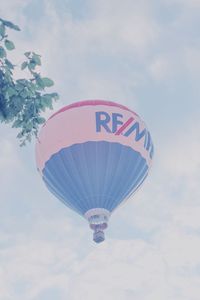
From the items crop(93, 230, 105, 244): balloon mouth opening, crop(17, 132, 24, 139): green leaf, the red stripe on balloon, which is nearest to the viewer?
crop(17, 132, 24, 139): green leaf

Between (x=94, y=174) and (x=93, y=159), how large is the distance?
2.74 feet

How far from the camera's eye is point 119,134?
31.6 meters

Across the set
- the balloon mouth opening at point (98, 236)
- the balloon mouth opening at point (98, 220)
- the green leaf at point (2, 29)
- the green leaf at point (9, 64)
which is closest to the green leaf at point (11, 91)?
the green leaf at point (9, 64)

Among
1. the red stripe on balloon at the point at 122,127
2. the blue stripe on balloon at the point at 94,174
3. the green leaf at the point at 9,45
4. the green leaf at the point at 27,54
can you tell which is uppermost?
the red stripe on balloon at the point at 122,127

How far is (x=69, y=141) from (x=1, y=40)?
24.4 metres

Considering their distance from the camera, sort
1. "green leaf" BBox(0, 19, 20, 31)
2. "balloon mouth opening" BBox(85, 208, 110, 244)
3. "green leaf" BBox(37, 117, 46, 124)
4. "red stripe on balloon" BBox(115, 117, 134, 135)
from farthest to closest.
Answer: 1. "red stripe on balloon" BBox(115, 117, 134, 135)
2. "balloon mouth opening" BBox(85, 208, 110, 244)
3. "green leaf" BBox(37, 117, 46, 124)
4. "green leaf" BBox(0, 19, 20, 31)

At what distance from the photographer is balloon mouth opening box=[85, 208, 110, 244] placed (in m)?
30.5

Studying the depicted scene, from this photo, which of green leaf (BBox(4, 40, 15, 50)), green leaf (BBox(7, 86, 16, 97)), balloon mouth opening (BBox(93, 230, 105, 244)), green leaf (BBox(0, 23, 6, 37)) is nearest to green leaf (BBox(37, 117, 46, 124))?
green leaf (BBox(7, 86, 16, 97))

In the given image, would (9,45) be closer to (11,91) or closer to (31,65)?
(31,65)

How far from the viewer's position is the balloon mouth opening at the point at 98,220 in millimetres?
30547

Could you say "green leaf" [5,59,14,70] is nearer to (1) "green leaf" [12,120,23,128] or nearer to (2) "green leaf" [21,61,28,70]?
(2) "green leaf" [21,61,28,70]

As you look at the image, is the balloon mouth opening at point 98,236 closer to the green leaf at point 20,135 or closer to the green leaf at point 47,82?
the green leaf at point 20,135

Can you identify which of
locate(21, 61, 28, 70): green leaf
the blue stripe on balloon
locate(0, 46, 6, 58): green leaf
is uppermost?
the blue stripe on balloon

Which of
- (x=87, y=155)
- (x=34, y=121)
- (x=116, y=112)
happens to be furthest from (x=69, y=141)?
(x=34, y=121)
